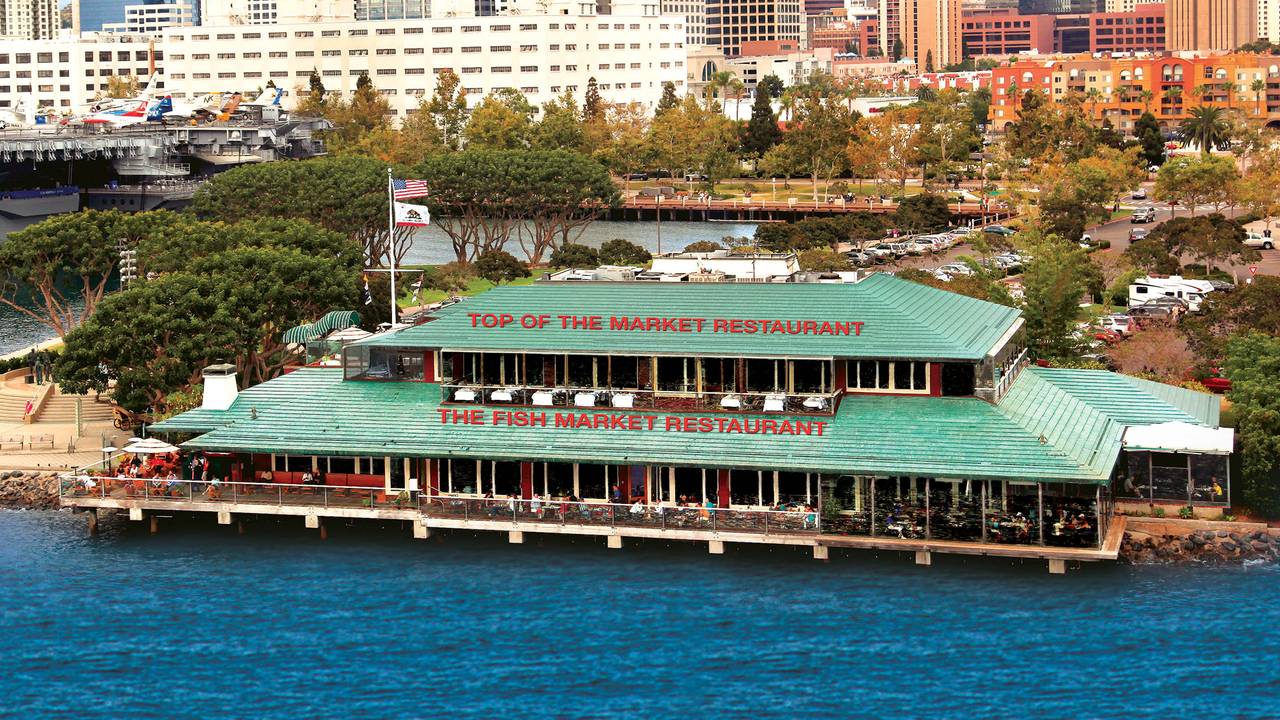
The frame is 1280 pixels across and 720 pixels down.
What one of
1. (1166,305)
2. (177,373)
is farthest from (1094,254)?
(177,373)

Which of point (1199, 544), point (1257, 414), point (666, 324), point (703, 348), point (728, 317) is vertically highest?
point (728, 317)

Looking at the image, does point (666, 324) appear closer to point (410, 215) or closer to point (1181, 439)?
point (410, 215)

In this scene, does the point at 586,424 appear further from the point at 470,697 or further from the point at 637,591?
the point at 470,697

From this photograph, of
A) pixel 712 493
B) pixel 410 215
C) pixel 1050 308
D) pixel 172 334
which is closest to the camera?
pixel 712 493

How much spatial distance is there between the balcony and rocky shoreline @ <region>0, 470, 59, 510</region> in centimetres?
2113

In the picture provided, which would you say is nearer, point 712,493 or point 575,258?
point 712,493

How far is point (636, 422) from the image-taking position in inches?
3287

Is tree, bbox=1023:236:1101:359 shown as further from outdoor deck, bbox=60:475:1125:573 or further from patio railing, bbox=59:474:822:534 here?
patio railing, bbox=59:474:822:534

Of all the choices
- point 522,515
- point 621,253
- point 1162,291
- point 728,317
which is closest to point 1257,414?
point 728,317

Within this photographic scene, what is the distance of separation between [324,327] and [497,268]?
7125 centimetres

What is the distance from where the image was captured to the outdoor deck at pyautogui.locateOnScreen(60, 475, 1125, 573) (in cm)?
7762

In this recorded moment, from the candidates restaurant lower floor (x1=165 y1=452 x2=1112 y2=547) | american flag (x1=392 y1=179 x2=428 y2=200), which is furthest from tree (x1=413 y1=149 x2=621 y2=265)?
restaurant lower floor (x1=165 y1=452 x2=1112 y2=547)

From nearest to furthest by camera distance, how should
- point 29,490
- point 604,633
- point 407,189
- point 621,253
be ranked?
point 604,633 < point 29,490 < point 407,189 < point 621,253

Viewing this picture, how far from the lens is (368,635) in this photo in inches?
2869
